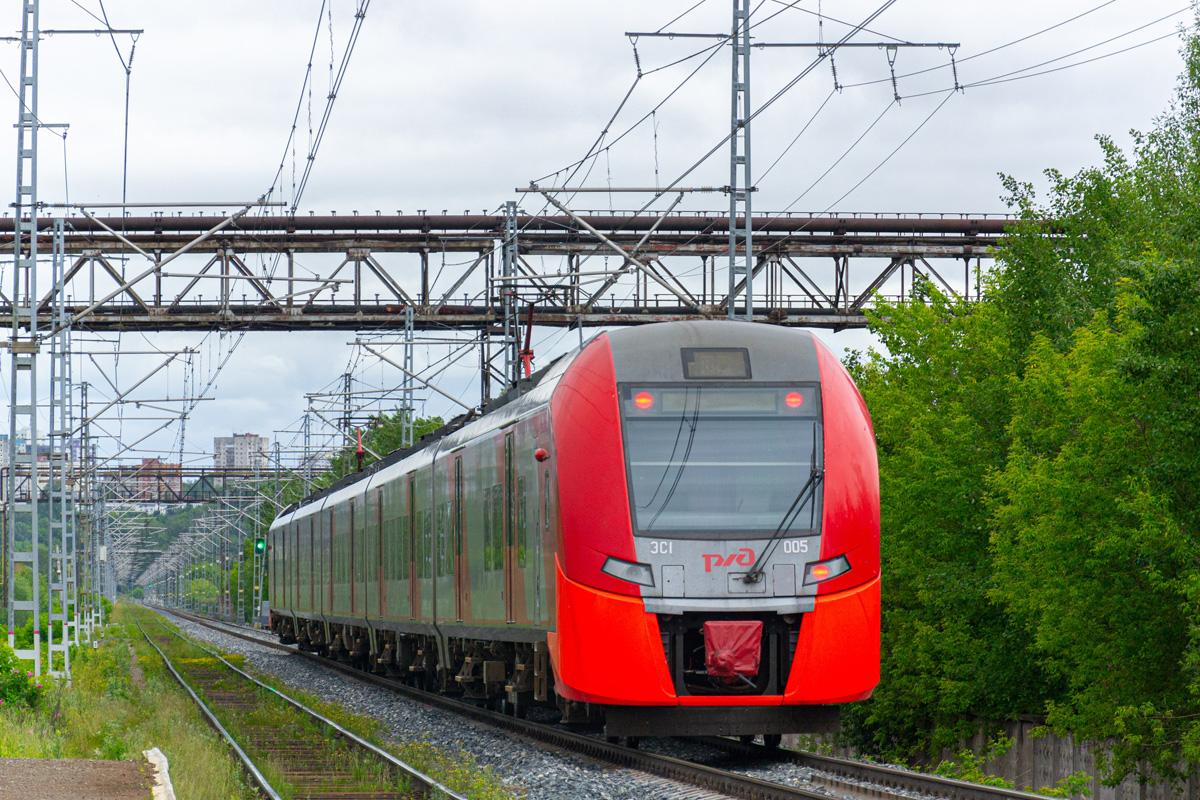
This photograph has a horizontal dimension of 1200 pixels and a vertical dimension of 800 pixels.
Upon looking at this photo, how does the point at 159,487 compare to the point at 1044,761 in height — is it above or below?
above

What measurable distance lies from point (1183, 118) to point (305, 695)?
2208 centimetres

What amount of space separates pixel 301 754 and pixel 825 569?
720cm

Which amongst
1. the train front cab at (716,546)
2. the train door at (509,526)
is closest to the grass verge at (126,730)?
the train door at (509,526)

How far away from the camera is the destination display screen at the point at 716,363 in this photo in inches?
619

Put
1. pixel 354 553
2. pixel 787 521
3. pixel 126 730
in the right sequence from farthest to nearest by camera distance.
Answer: pixel 354 553 < pixel 126 730 < pixel 787 521

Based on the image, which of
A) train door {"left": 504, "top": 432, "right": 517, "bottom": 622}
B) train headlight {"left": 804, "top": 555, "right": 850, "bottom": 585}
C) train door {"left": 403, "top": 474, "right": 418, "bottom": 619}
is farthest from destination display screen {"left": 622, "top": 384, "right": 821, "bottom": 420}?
train door {"left": 403, "top": 474, "right": 418, "bottom": 619}

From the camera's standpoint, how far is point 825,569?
1517 cm

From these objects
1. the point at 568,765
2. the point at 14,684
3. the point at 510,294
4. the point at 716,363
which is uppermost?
the point at 510,294

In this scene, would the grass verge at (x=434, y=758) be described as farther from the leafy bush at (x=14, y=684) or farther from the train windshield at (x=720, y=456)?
the leafy bush at (x=14, y=684)

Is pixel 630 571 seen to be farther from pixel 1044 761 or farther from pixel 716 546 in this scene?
pixel 1044 761

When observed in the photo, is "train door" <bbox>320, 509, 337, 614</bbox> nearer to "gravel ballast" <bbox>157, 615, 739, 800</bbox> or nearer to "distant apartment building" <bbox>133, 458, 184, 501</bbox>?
"gravel ballast" <bbox>157, 615, 739, 800</bbox>

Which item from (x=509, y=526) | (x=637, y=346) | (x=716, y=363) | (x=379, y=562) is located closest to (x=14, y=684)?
(x=379, y=562)

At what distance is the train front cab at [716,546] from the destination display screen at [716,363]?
14 millimetres

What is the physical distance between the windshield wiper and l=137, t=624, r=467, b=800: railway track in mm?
2976
